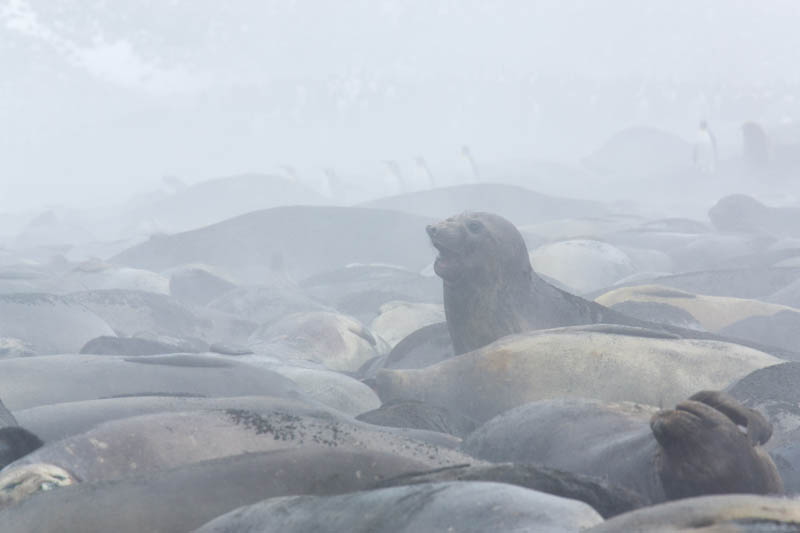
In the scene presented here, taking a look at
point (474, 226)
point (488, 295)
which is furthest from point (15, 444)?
point (474, 226)

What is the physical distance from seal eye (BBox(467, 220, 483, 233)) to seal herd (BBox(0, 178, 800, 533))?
0.05 metres

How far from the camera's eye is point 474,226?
5012 mm

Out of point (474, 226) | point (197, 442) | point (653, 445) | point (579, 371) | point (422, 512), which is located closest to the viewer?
point (422, 512)

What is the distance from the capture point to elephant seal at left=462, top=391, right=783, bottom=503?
1.91 m

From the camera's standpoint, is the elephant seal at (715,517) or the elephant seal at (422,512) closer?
the elephant seal at (715,517)

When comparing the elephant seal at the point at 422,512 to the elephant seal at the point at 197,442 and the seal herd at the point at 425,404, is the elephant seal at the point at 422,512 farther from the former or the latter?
the elephant seal at the point at 197,442

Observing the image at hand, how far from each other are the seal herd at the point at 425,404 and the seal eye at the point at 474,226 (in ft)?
0.16

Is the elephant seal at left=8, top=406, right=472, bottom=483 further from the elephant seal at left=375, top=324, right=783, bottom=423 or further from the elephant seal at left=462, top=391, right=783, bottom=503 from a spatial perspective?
the elephant seal at left=375, top=324, right=783, bottom=423

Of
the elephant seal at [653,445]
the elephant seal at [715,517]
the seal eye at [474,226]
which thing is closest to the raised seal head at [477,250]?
the seal eye at [474,226]

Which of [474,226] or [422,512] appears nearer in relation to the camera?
[422,512]

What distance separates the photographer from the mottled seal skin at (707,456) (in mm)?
1896

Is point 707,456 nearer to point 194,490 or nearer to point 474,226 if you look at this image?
point 194,490

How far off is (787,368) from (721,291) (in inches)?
150

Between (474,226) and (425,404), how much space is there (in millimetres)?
1982
